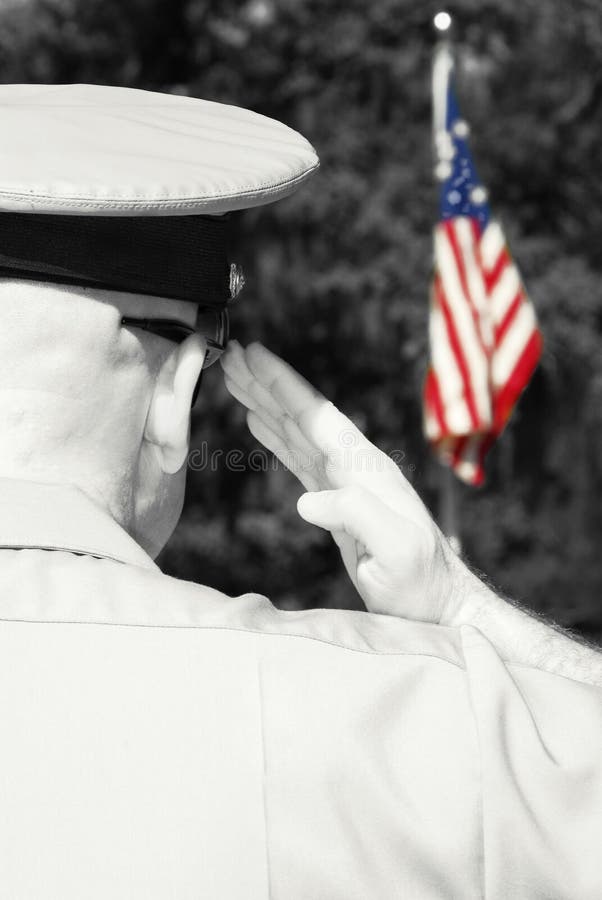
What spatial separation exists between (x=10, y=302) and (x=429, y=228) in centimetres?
804

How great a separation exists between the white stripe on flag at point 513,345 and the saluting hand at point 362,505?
4.31m

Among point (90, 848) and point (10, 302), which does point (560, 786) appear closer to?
point (90, 848)

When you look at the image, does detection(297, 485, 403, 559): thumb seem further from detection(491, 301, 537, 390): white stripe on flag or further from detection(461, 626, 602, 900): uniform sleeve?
detection(491, 301, 537, 390): white stripe on flag

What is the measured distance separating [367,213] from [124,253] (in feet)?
25.7

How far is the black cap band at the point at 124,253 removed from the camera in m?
1.18

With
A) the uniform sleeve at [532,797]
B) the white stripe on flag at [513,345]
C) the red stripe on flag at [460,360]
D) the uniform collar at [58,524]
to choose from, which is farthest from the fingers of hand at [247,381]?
the white stripe on flag at [513,345]

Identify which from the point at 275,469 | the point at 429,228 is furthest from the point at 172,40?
the point at 275,469

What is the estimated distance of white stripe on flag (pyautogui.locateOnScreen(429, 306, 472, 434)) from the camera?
17.9 feet

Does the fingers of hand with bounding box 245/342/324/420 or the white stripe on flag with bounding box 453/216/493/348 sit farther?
the white stripe on flag with bounding box 453/216/493/348

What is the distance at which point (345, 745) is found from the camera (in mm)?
984

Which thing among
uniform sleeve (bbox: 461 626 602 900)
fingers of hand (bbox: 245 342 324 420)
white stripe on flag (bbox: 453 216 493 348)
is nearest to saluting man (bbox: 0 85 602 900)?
uniform sleeve (bbox: 461 626 602 900)

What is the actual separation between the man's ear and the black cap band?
0.22 feet

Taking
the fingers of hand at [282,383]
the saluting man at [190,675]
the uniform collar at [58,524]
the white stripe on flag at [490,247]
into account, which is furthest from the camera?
the white stripe on flag at [490,247]

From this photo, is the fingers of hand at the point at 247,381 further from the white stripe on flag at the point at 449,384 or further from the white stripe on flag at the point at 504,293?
the white stripe on flag at the point at 504,293
